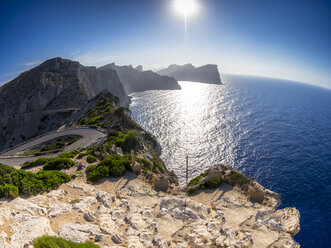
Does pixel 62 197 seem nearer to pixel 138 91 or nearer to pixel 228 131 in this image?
pixel 228 131

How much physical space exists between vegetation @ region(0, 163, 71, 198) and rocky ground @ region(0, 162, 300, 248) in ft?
2.58

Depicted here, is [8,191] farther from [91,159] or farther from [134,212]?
[91,159]

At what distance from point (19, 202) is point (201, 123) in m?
85.3

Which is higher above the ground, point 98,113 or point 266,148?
point 98,113

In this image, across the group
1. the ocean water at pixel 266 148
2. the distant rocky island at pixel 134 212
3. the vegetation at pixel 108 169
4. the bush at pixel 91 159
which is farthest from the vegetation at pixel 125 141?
the ocean water at pixel 266 148

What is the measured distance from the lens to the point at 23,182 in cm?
1388

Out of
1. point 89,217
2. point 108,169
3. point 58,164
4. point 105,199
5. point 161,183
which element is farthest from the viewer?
point 58,164

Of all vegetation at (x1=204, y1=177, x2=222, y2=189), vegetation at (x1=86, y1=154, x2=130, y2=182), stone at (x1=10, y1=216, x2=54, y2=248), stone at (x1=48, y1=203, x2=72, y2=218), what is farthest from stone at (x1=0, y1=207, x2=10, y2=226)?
vegetation at (x1=204, y1=177, x2=222, y2=189)

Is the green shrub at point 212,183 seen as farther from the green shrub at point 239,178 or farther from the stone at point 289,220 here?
the stone at point 289,220

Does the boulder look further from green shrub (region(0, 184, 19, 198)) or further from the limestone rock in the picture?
green shrub (region(0, 184, 19, 198))

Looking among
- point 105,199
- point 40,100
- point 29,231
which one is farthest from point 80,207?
point 40,100

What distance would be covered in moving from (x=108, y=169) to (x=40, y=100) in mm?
77034

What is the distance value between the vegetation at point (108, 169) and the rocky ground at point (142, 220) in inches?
106

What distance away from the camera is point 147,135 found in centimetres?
4941
